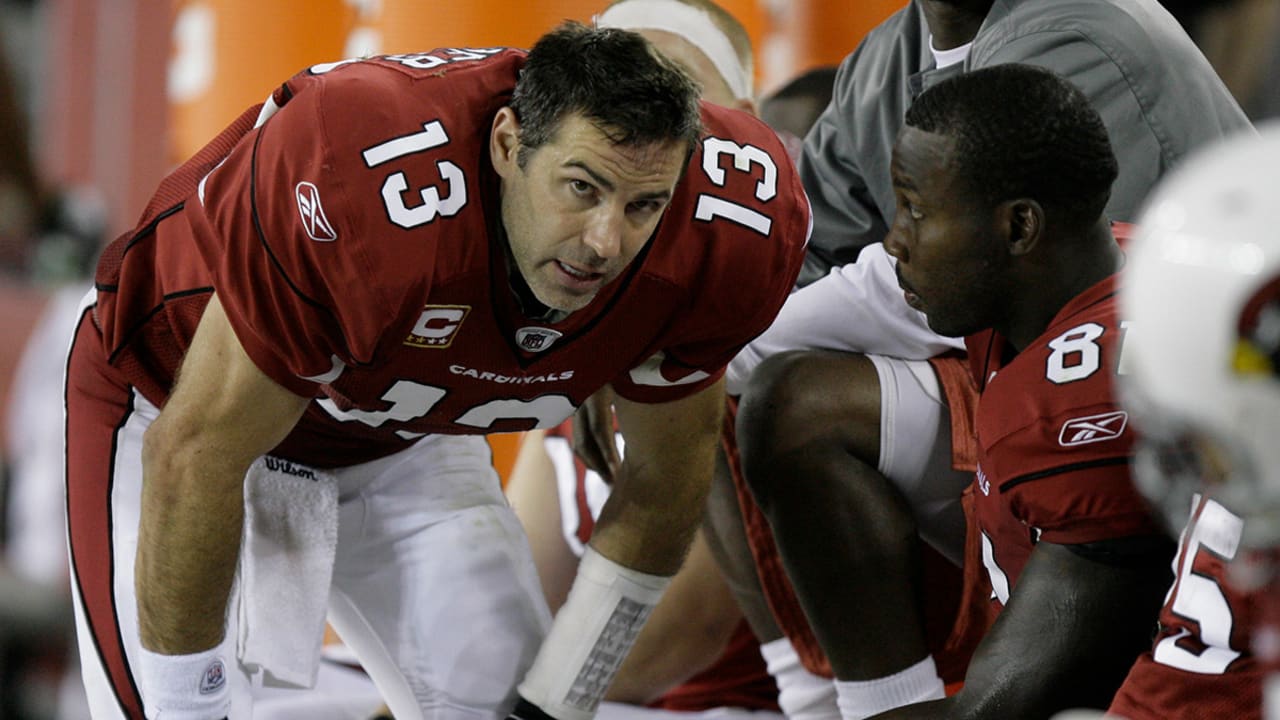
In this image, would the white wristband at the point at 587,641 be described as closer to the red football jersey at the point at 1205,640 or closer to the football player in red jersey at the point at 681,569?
the football player in red jersey at the point at 681,569

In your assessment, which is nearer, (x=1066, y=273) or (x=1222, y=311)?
(x=1222, y=311)

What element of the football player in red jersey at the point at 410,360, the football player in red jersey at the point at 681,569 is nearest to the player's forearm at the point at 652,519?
the football player in red jersey at the point at 410,360

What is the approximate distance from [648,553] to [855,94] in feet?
2.17

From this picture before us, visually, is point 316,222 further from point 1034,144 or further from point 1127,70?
point 1127,70

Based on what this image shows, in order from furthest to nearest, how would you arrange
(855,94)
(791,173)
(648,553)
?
1. (855,94)
2. (648,553)
3. (791,173)

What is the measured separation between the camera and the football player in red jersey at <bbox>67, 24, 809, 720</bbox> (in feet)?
5.12

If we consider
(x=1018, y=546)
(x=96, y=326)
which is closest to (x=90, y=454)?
(x=96, y=326)

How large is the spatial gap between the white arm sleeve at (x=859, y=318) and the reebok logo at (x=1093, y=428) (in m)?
0.51

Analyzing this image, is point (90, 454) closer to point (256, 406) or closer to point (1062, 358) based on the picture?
point (256, 406)

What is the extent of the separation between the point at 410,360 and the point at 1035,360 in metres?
0.58

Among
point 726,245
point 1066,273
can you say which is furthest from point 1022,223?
point 726,245

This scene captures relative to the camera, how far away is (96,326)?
6.07ft

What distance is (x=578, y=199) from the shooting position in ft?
5.18

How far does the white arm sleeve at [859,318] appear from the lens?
76.6 inches
